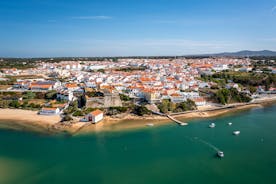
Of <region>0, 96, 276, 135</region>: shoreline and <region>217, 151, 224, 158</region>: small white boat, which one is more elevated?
<region>0, 96, 276, 135</region>: shoreline

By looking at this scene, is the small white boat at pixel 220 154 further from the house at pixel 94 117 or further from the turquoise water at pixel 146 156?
the house at pixel 94 117

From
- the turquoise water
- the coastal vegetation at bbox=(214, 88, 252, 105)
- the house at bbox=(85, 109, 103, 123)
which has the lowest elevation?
the turquoise water

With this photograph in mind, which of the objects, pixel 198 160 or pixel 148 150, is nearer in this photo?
pixel 198 160

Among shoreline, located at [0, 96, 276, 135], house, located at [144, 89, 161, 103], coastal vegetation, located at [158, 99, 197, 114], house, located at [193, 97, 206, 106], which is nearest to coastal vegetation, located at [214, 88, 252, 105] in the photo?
shoreline, located at [0, 96, 276, 135]

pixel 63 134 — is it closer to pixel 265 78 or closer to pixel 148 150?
pixel 148 150

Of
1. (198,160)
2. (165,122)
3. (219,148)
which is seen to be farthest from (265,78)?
(198,160)

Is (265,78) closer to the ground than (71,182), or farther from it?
farther from it

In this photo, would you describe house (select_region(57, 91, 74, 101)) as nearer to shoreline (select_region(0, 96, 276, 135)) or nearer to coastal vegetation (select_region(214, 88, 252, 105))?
shoreline (select_region(0, 96, 276, 135))
